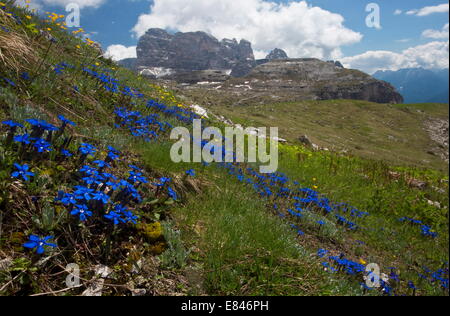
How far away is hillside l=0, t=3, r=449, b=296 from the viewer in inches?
88.7

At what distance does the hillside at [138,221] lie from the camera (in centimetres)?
225

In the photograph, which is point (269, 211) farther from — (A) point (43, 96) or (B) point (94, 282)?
(A) point (43, 96)

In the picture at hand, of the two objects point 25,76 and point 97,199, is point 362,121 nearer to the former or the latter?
point 25,76

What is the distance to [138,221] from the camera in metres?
→ 2.85

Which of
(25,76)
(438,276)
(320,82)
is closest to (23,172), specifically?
(25,76)

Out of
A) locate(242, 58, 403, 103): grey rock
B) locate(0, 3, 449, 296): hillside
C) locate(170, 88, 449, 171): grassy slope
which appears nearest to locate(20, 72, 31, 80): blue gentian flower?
locate(0, 3, 449, 296): hillside

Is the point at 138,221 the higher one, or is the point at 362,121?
the point at 362,121

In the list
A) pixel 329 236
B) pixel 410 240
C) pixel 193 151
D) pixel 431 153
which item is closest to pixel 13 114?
pixel 193 151

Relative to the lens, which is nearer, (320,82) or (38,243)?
(38,243)

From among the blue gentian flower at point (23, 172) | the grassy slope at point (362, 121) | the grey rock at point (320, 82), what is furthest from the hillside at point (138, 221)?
the grey rock at point (320, 82)

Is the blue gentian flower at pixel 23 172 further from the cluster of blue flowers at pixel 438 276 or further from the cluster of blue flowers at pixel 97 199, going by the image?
the cluster of blue flowers at pixel 438 276
